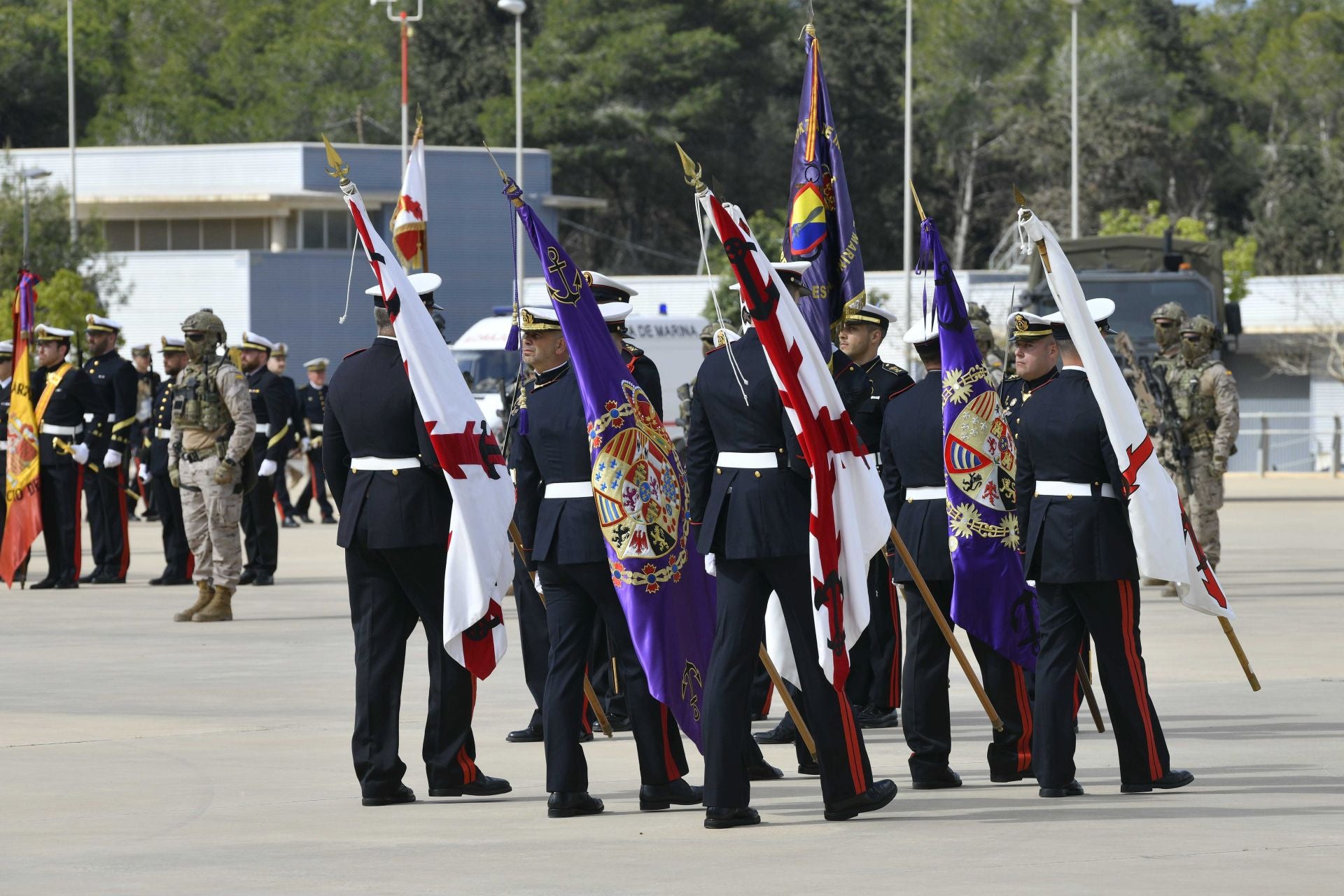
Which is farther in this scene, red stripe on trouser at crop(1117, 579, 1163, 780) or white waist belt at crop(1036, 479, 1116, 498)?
white waist belt at crop(1036, 479, 1116, 498)

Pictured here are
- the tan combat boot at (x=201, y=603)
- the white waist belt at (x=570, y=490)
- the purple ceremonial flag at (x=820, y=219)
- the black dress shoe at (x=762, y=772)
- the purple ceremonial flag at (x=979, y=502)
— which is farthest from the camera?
the tan combat boot at (x=201, y=603)

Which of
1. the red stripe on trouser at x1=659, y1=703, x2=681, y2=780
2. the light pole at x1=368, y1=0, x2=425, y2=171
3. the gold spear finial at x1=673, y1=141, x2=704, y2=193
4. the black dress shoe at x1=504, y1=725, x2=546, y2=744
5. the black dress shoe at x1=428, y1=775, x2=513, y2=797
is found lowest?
the black dress shoe at x1=504, y1=725, x2=546, y2=744

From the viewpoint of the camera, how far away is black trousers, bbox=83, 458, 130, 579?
719 inches

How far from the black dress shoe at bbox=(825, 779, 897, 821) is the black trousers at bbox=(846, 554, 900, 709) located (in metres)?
2.36

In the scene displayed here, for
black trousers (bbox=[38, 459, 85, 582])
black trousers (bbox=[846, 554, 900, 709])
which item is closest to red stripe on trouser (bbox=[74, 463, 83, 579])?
black trousers (bbox=[38, 459, 85, 582])

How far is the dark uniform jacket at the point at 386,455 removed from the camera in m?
8.63

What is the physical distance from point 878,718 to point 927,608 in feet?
5.46

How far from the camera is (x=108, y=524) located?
18.9 m

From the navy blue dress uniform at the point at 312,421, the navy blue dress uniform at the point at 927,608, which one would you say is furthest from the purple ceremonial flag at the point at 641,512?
the navy blue dress uniform at the point at 312,421

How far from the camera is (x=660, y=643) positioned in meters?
8.26

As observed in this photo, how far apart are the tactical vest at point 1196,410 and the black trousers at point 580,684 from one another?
31.4ft

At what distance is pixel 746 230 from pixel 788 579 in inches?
49.6

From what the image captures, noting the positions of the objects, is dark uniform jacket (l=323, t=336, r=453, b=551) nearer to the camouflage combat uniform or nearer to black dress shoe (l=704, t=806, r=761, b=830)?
black dress shoe (l=704, t=806, r=761, b=830)

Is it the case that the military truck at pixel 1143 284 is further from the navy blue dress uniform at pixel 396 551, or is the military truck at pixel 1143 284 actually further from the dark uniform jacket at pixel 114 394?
the navy blue dress uniform at pixel 396 551
